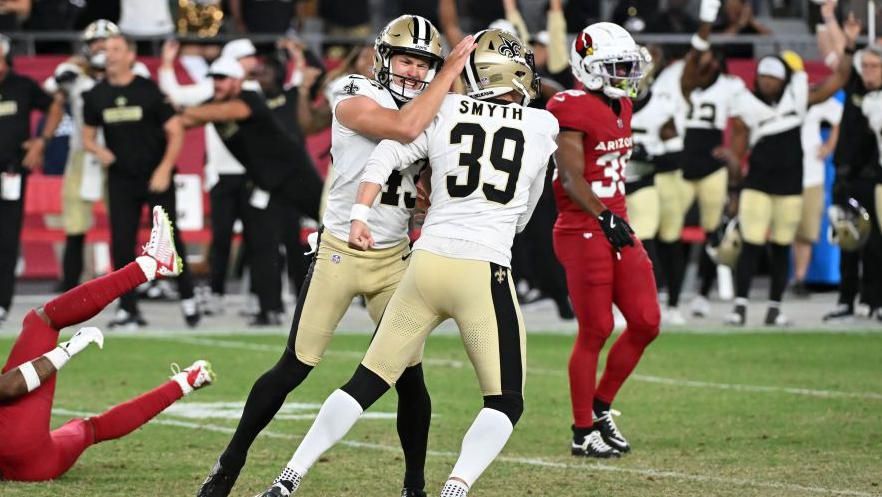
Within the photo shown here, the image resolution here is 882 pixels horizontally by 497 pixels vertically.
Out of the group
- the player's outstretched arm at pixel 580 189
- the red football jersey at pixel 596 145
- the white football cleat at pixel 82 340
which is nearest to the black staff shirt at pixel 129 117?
the red football jersey at pixel 596 145

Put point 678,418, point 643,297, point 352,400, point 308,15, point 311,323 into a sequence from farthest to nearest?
point 308,15 < point 678,418 < point 643,297 < point 311,323 < point 352,400

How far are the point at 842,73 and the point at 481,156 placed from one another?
9.22 metres

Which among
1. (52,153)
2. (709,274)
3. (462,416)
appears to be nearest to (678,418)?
(462,416)

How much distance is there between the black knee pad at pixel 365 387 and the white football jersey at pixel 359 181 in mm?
574

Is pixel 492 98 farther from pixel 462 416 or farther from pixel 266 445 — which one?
pixel 462 416

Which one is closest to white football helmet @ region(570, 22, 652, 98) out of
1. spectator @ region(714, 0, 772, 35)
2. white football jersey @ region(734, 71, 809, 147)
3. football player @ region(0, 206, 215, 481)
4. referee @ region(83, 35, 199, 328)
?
football player @ region(0, 206, 215, 481)

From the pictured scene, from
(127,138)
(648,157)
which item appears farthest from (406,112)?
(127,138)

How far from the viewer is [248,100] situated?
12.8m

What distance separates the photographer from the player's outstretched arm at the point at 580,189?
7480mm

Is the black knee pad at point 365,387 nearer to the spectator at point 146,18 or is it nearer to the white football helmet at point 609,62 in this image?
the white football helmet at point 609,62

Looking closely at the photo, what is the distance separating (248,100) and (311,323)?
22.2 ft

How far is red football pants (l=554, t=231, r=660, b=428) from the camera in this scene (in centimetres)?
771

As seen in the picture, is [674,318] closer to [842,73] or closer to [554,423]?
[842,73]

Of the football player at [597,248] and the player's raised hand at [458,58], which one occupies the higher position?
the player's raised hand at [458,58]
